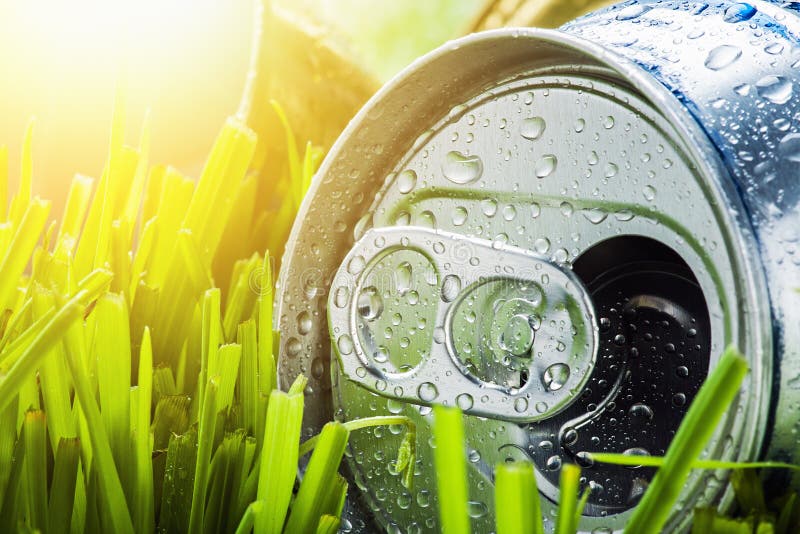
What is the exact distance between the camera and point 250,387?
30.0 inches

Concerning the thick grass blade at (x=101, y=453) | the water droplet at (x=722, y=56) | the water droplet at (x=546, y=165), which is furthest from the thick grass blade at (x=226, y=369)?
the water droplet at (x=722, y=56)

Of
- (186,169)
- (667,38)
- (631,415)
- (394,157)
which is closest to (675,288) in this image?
(631,415)

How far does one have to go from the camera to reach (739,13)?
0.69 meters

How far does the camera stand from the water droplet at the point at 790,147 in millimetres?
567

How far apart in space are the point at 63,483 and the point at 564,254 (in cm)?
47

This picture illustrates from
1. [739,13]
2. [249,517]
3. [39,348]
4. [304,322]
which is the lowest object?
[249,517]

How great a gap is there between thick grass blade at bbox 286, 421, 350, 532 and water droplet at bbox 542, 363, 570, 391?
0.18 m

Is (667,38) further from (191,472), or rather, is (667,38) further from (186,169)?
(186,169)

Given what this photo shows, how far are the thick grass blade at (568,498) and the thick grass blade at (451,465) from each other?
0.22 feet

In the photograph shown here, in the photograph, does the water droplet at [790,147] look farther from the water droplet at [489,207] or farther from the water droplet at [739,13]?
the water droplet at [489,207]

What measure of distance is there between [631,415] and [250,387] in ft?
1.21

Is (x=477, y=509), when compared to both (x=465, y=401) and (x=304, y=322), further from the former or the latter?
(x=304, y=322)

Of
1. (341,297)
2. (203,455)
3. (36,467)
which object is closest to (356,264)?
(341,297)

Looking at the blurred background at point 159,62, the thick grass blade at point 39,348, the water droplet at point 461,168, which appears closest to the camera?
the thick grass blade at point 39,348
